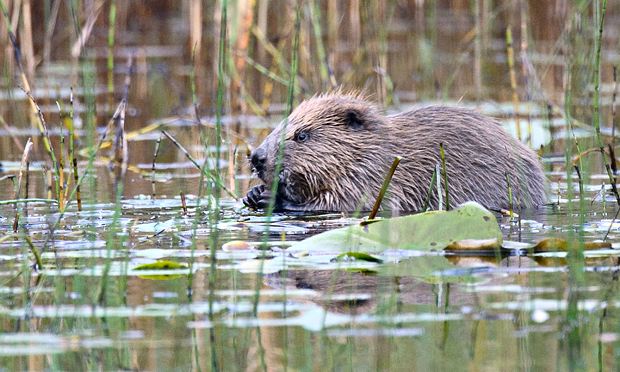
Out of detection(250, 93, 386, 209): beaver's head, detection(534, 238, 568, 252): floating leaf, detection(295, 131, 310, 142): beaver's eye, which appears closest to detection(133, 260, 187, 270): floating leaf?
detection(534, 238, 568, 252): floating leaf

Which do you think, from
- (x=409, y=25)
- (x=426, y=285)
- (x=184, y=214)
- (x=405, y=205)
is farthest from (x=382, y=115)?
(x=409, y=25)

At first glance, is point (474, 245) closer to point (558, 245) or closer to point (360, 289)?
point (558, 245)

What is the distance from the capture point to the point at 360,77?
9602mm

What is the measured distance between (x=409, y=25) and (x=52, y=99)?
623 cm

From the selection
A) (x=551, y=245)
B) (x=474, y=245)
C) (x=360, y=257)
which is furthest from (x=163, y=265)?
(x=551, y=245)

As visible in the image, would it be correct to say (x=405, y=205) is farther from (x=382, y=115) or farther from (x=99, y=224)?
(x=99, y=224)

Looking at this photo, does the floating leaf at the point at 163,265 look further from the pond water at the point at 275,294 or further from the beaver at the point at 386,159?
the beaver at the point at 386,159

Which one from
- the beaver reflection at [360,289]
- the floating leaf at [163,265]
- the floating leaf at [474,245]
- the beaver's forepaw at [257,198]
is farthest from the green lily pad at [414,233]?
the beaver's forepaw at [257,198]

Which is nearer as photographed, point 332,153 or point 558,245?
point 558,245

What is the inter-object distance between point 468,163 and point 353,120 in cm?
66

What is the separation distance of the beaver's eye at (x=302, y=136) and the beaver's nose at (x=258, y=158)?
43cm

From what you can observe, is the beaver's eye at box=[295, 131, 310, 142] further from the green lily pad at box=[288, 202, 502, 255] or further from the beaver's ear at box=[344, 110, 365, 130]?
the green lily pad at box=[288, 202, 502, 255]

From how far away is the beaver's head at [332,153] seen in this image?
6109mm

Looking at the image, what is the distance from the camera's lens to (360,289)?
3.71 metres
